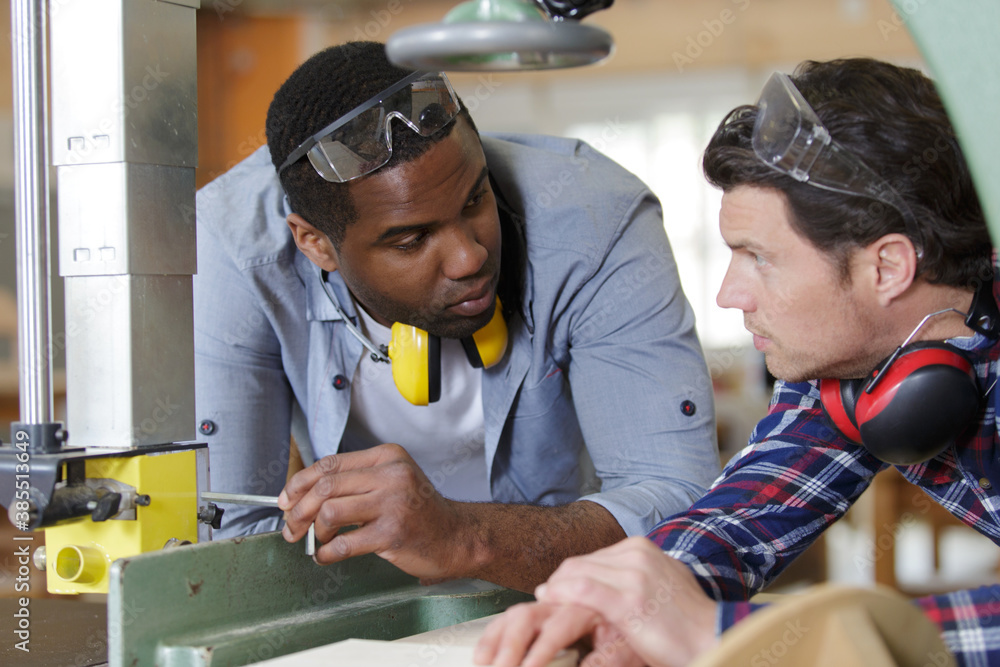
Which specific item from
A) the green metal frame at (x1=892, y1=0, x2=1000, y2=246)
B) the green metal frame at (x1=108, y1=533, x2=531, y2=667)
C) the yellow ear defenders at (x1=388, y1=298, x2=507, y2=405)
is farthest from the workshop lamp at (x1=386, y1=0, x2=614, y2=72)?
the yellow ear defenders at (x1=388, y1=298, x2=507, y2=405)

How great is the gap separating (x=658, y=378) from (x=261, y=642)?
2.54 ft

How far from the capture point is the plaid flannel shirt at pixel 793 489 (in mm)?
→ 1071

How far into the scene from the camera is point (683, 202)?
6953 mm

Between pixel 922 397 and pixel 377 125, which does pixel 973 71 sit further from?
pixel 377 125

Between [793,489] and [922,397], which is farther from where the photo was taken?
[793,489]

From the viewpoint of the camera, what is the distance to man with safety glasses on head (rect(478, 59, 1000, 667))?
1026 mm

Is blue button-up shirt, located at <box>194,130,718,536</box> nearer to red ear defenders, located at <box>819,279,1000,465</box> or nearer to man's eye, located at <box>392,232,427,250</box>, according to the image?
man's eye, located at <box>392,232,427,250</box>

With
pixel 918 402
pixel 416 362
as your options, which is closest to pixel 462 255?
pixel 416 362

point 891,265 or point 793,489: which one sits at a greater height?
point 891,265

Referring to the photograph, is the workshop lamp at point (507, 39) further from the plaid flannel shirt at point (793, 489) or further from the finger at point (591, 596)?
the plaid flannel shirt at point (793, 489)

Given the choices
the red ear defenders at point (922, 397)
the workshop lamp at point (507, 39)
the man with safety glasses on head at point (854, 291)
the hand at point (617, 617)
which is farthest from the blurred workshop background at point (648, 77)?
the workshop lamp at point (507, 39)

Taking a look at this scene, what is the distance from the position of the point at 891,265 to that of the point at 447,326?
25.9 inches

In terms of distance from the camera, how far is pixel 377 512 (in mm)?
1138

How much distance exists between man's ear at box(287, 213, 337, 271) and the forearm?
20.1 inches
